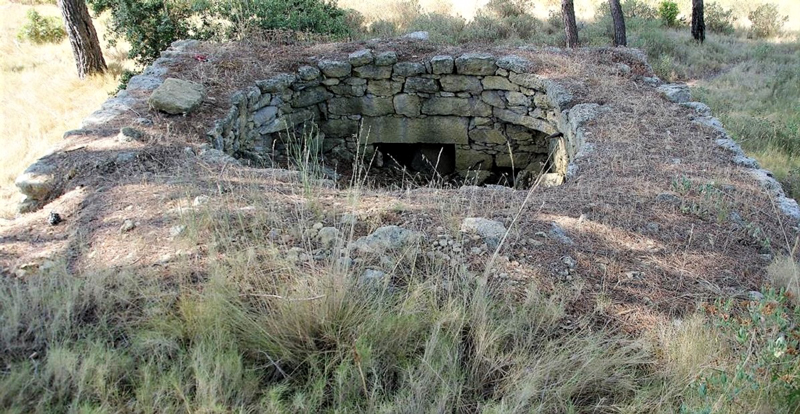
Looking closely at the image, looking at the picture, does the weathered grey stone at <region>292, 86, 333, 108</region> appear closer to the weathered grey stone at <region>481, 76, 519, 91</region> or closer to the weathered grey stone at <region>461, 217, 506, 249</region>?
the weathered grey stone at <region>481, 76, 519, 91</region>

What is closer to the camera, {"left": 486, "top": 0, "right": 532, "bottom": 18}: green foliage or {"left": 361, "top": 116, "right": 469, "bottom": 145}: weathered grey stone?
{"left": 361, "top": 116, "right": 469, "bottom": 145}: weathered grey stone

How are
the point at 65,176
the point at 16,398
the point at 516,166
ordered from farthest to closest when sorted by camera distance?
1. the point at 516,166
2. the point at 65,176
3. the point at 16,398

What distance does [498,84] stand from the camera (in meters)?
7.75

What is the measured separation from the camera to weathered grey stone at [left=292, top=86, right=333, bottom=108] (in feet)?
25.1

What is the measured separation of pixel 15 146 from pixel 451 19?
316 inches

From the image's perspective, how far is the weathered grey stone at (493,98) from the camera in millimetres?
7855

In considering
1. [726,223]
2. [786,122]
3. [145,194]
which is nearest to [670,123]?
[726,223]

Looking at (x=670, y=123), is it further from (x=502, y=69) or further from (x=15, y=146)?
(x=15, y=146)

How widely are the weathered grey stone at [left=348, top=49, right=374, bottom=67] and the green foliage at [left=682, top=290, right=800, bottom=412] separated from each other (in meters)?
5.65

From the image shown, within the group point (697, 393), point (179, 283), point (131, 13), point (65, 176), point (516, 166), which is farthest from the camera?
point (131, 13)

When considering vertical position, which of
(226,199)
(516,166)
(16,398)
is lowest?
(516,166)

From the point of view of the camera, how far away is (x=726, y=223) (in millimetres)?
4156

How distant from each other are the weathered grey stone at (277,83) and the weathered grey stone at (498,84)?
238 centimetres

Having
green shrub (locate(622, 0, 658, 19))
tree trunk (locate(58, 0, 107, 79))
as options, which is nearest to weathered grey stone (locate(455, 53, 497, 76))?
tree trunk (locate(58, 0, 107, 79))
